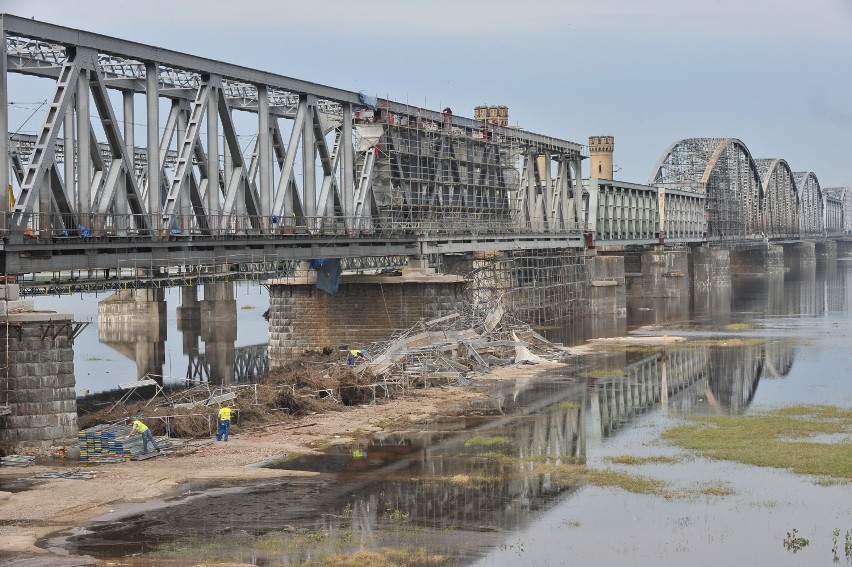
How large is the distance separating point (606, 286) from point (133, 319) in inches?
1622

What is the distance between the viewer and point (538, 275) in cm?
10562

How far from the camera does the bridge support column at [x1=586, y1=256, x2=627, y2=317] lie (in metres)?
115

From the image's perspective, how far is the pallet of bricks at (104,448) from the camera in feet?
127

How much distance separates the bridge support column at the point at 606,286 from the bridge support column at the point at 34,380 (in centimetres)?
7968

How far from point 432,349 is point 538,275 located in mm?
44335

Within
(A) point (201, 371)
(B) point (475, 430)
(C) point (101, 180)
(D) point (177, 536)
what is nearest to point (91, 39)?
(C) point (101, 180)

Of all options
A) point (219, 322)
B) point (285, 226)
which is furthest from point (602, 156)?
point (285, 226)

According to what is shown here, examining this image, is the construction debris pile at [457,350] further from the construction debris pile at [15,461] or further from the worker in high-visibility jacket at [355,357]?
the construction debris pile at [15,461]

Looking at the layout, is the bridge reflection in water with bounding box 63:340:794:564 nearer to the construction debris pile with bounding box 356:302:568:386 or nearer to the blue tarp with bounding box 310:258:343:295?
the construction debris pile with bounding box 356:302:568:386

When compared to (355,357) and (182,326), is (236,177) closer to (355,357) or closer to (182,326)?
(355,357)

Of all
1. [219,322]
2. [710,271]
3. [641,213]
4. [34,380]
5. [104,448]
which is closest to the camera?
[34,380]

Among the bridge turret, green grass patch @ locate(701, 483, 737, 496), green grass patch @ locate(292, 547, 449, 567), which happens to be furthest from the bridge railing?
the bridge turret

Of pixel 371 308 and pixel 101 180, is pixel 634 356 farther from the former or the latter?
pixel 101 180

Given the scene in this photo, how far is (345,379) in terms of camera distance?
52688 mm
